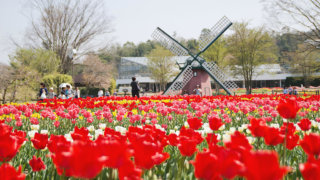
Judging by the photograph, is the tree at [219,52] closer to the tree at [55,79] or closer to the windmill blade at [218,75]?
the windmill blade at [218,75]

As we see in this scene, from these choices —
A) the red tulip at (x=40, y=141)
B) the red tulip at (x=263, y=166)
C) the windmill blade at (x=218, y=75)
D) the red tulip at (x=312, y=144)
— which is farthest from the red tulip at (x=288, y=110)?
the windmill blade at (x=218, y=75)

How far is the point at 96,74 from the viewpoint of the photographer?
145ft

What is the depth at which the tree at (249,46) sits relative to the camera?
104ft

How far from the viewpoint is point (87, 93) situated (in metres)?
39.5

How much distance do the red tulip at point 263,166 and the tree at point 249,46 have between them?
32866 millimetres

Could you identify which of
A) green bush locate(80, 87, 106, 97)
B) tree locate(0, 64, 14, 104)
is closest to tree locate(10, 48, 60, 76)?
green bush locate(80, 87, 106, 97)

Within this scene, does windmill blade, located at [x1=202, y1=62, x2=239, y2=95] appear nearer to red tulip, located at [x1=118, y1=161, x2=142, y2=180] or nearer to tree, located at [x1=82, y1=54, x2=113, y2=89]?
tree, located at [x1=82, y1=54, x2=113, y2=89]

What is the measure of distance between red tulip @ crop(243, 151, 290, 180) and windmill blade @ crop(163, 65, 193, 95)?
21.0m

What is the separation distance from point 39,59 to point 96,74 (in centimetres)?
1011

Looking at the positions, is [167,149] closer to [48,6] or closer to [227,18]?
[227,18]

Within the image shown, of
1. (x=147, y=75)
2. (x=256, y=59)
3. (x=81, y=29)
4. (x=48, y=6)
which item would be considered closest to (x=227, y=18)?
(x=256, y=59)

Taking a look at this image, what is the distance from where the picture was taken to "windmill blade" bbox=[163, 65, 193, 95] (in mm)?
21922

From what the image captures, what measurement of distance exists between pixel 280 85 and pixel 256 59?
106 feet

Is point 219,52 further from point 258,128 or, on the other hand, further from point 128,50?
point 128,50
